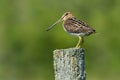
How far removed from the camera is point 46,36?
33.7 metres

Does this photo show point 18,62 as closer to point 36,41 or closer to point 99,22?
point 36,41

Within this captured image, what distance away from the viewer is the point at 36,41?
32.7 metres

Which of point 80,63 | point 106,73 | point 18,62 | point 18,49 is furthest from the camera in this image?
point 18,49

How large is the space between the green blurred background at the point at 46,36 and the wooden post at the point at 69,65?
18093 mm

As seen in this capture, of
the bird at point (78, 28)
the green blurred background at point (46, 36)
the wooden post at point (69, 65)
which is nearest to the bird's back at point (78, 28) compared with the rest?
the bird at point (78, 28)

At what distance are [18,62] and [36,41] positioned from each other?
305 cm

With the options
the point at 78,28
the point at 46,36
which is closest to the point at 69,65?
the point at 78,28

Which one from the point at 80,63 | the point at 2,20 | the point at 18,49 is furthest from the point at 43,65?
the point at 80,63

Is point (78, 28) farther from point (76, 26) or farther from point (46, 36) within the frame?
point (46, 36)

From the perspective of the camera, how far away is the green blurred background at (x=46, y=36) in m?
29.1

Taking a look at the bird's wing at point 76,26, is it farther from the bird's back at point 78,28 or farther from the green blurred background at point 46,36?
the green blurred background at point 46,36

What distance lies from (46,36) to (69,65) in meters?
25.2

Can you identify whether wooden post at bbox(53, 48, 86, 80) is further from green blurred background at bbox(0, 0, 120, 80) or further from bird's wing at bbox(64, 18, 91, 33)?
green blurred background at bbox(0, 0, 120, 80)

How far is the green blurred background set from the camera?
29.1m
